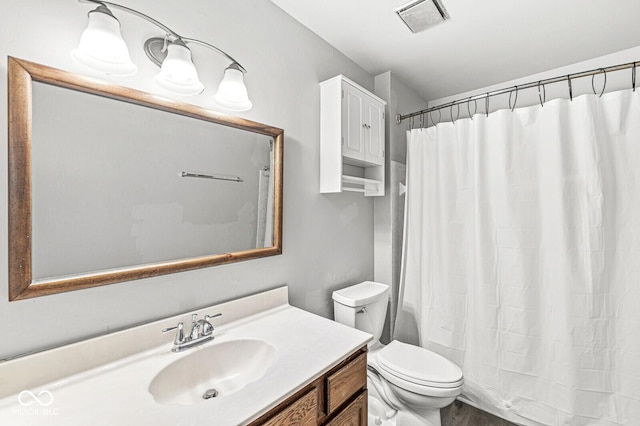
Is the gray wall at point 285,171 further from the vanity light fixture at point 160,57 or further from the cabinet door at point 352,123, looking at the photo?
the cabinet door at point 352,123

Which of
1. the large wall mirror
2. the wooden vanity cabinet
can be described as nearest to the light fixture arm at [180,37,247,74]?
the large wall mirror

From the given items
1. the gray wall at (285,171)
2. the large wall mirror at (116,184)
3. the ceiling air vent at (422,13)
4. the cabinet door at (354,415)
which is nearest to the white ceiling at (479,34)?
the ceiling air vent at (422,13)

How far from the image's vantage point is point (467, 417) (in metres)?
1.90

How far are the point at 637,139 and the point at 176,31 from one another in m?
2.27

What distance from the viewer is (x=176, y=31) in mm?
1156

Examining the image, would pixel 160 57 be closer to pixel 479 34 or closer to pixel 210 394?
pixel 210 394

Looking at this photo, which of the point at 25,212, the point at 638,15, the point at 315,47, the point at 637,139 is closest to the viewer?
the point at 25,212

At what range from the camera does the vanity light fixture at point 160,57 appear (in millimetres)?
874

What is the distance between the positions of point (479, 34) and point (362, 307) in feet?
6.06

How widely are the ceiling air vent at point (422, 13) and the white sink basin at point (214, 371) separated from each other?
181 centimetres

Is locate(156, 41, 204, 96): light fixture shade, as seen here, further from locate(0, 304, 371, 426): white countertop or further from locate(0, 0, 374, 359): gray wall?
locate(0, 304, 371, 426): white countertop

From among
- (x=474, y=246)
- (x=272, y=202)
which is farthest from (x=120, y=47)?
(x=474, y=246)

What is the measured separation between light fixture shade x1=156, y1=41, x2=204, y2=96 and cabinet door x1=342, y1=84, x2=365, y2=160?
90 cm

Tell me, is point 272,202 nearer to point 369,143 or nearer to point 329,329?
point 329,329
